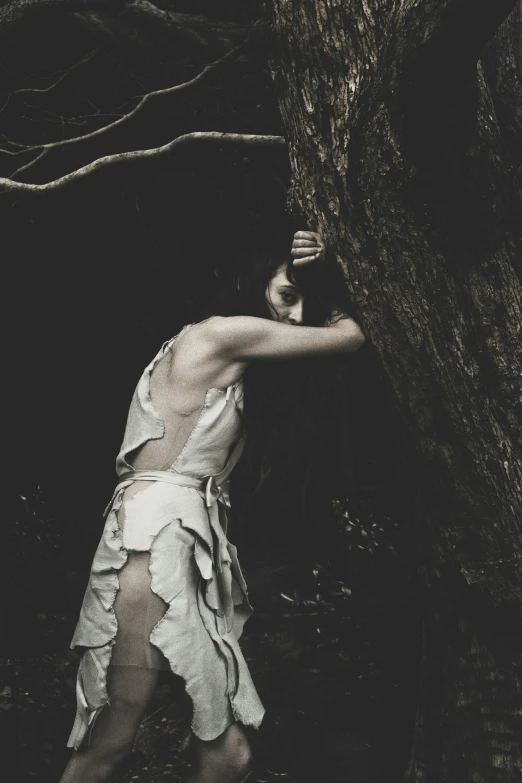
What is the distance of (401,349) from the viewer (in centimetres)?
245

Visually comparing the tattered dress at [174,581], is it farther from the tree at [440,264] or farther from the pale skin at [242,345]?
the tree at [440,264]

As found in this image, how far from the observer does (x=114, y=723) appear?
245 centimetres

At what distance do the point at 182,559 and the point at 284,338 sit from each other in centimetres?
70

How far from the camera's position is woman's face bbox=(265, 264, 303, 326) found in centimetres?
282

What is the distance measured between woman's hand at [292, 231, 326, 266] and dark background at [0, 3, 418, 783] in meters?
1.36

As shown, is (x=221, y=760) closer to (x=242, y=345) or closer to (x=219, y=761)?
(x=219, y=761)

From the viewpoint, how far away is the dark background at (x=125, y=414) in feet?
13.1

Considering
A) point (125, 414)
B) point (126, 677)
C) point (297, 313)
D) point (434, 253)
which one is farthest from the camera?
point (125, 414)

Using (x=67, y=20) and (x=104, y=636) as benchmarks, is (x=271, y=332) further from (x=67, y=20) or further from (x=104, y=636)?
(x=67, y=20)

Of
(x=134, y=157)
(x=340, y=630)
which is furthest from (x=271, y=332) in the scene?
(x=340, y=630)

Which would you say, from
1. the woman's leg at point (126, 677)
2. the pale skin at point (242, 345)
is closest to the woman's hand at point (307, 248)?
the pale skin at point (242, 345)

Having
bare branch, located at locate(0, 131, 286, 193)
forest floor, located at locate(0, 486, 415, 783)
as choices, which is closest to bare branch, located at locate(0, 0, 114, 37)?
bare branch, located at locate(0, 131, 286, 193)

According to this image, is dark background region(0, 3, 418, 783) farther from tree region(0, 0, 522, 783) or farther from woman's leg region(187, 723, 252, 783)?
woman's leg region(187, 723, 252, 783)

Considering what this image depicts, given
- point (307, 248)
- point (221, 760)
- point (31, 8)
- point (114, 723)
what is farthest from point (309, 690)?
point (31, 8)
